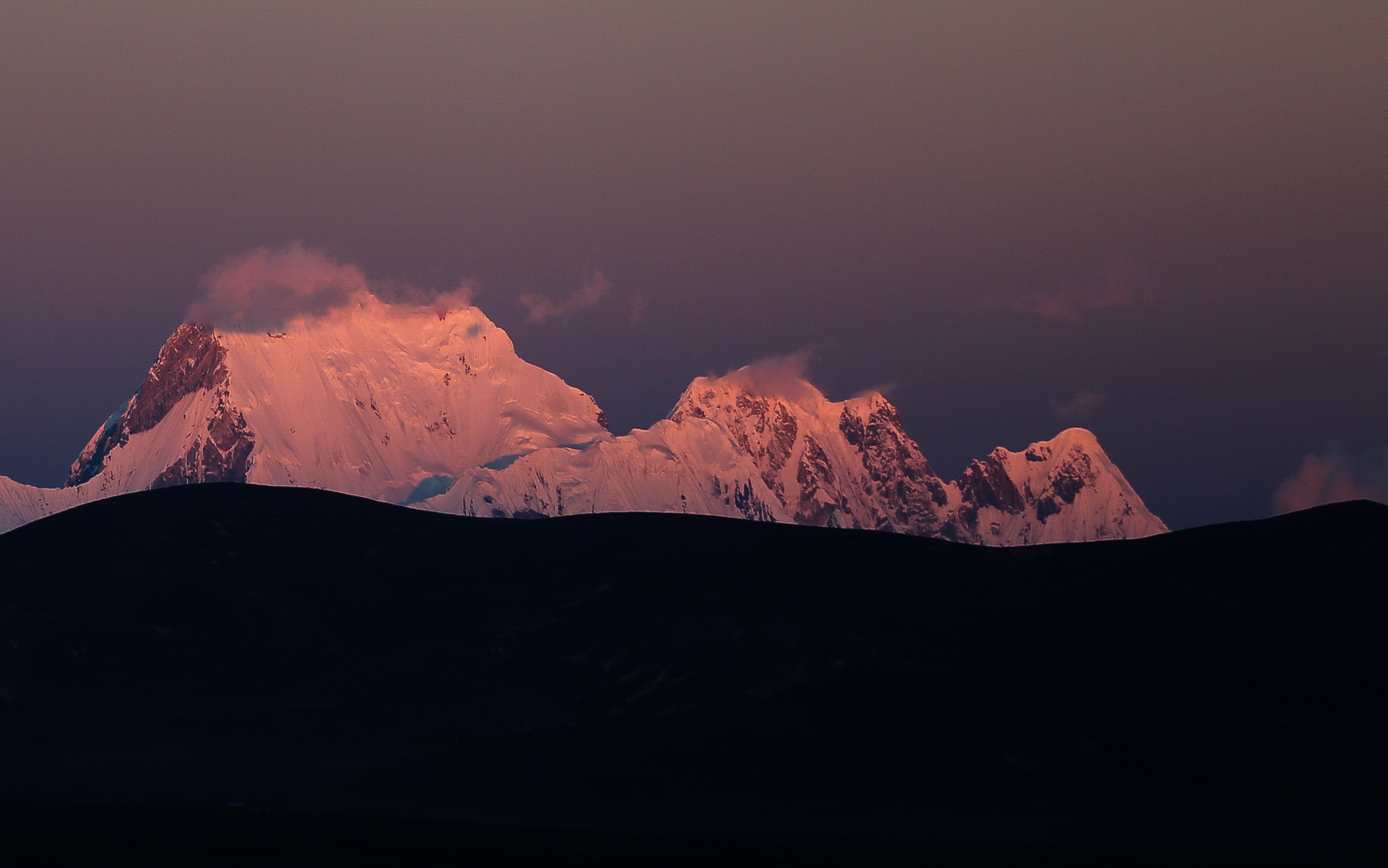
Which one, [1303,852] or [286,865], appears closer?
[286,865]

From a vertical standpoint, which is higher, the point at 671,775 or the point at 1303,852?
the point at 671,775

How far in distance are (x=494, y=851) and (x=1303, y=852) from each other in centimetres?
7031

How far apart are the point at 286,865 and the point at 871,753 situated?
8980 centimetres

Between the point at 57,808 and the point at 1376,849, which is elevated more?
the point at 57,808

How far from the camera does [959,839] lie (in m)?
169

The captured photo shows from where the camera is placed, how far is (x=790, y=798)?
187000 millimetres

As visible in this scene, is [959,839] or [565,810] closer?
[959,839]

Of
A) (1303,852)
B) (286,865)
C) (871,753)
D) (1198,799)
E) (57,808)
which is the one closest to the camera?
(286,865)

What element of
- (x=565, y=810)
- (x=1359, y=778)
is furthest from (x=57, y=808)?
Result: (x=1359, y=778)

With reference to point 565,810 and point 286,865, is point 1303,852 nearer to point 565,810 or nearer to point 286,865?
point 565,810

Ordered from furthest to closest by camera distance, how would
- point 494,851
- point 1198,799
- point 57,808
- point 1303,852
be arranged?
point 1198,799 < point 1303,852 < point 57,808 < point 494,851

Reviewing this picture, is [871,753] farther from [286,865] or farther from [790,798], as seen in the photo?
[286,865]

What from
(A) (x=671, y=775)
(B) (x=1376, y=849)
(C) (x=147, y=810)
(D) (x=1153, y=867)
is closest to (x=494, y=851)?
(C) (x=147, y=810)

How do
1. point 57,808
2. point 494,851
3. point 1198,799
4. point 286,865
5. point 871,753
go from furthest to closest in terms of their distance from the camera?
point 871,753
point 1198,799
point 57,808
point 494,851
point 286,865
